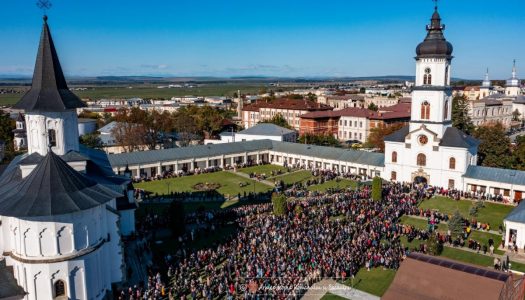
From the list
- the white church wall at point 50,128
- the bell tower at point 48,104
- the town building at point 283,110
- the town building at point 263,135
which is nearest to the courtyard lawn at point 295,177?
the town building at point 263,135

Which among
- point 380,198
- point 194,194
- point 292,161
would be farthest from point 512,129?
point 194,194

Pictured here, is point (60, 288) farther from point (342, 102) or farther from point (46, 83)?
point (342, 102)

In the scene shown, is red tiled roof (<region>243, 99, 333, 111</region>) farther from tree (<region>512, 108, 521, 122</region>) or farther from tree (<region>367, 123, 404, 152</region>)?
tree (<region>512, 108, 521, 122</region>)

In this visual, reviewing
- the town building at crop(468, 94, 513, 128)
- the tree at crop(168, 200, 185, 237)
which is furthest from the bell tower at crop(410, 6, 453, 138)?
the town building at crop(468, 94, 513, 128)

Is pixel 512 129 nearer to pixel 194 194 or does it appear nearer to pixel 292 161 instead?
pixel 292 161

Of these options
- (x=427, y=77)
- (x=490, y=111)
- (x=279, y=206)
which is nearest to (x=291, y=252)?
(x=279, y=206)

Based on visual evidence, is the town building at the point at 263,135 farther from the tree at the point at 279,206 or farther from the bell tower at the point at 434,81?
the tree at the point at 279,206
